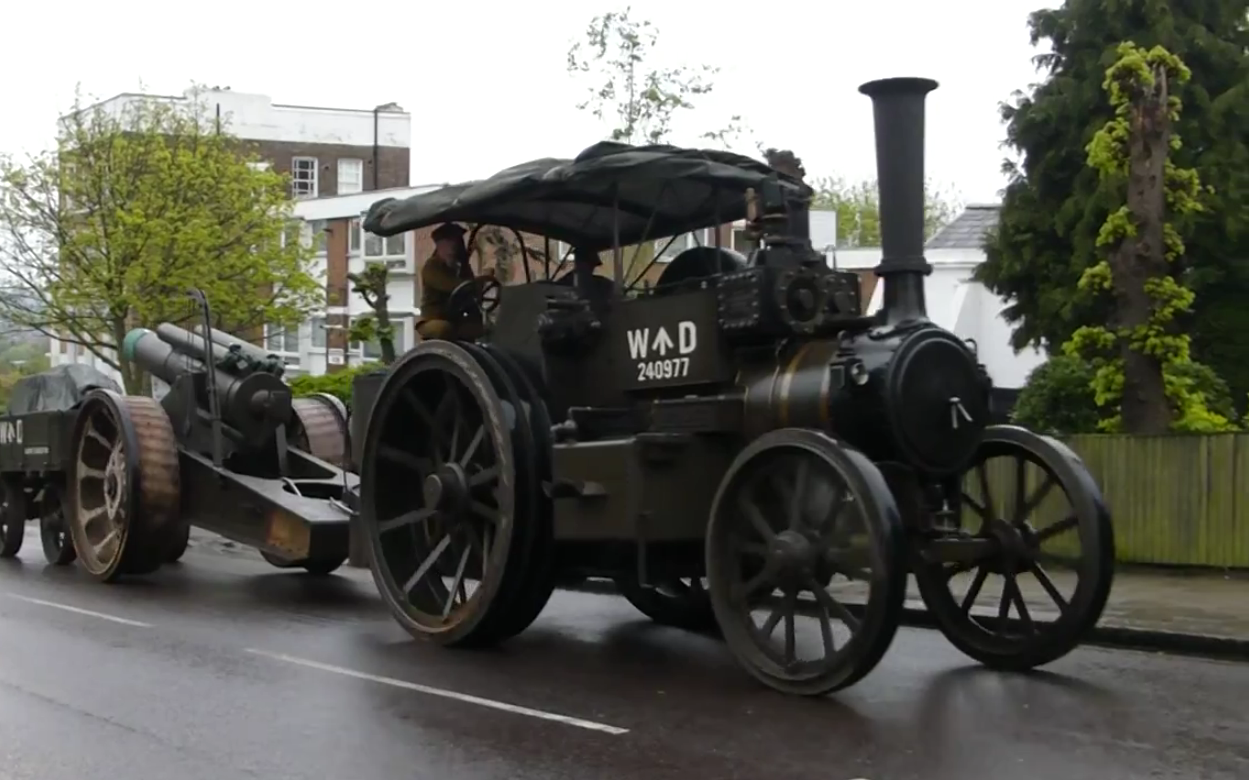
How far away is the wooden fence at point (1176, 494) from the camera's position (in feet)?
45.7

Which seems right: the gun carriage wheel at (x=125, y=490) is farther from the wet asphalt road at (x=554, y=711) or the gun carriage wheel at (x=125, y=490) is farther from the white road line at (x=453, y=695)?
the white road line at (x=453, y=695)

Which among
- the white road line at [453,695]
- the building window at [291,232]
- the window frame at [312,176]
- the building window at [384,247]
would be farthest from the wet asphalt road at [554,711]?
the window frame at [312,176]

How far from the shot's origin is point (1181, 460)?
14.3 metres

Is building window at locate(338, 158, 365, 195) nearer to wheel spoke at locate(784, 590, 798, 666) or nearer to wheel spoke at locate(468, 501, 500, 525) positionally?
wheel spoke at locate(468, 501, 500, 525)

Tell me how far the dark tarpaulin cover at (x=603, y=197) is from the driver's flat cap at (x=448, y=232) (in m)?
0.33

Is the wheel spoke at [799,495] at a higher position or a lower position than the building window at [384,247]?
lower

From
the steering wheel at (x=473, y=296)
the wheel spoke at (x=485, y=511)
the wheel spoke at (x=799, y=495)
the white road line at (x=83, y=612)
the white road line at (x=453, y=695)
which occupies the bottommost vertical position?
the white road line at (x=83, y=612)

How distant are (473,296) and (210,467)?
365cm

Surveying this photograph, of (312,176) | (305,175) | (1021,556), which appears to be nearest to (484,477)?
(1021,556)

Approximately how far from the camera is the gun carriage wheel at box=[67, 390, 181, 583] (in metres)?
13.3

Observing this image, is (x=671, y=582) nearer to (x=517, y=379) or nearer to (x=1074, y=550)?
(x=517, y=379)

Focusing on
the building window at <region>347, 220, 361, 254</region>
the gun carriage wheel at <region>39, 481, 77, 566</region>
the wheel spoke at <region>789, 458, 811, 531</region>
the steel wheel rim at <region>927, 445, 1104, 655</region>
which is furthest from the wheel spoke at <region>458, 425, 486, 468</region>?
the building window at <region>347, 220, 361, 254</region>

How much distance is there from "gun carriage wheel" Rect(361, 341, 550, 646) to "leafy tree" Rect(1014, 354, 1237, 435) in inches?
297

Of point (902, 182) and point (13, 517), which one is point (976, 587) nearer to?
point (902, 182)
